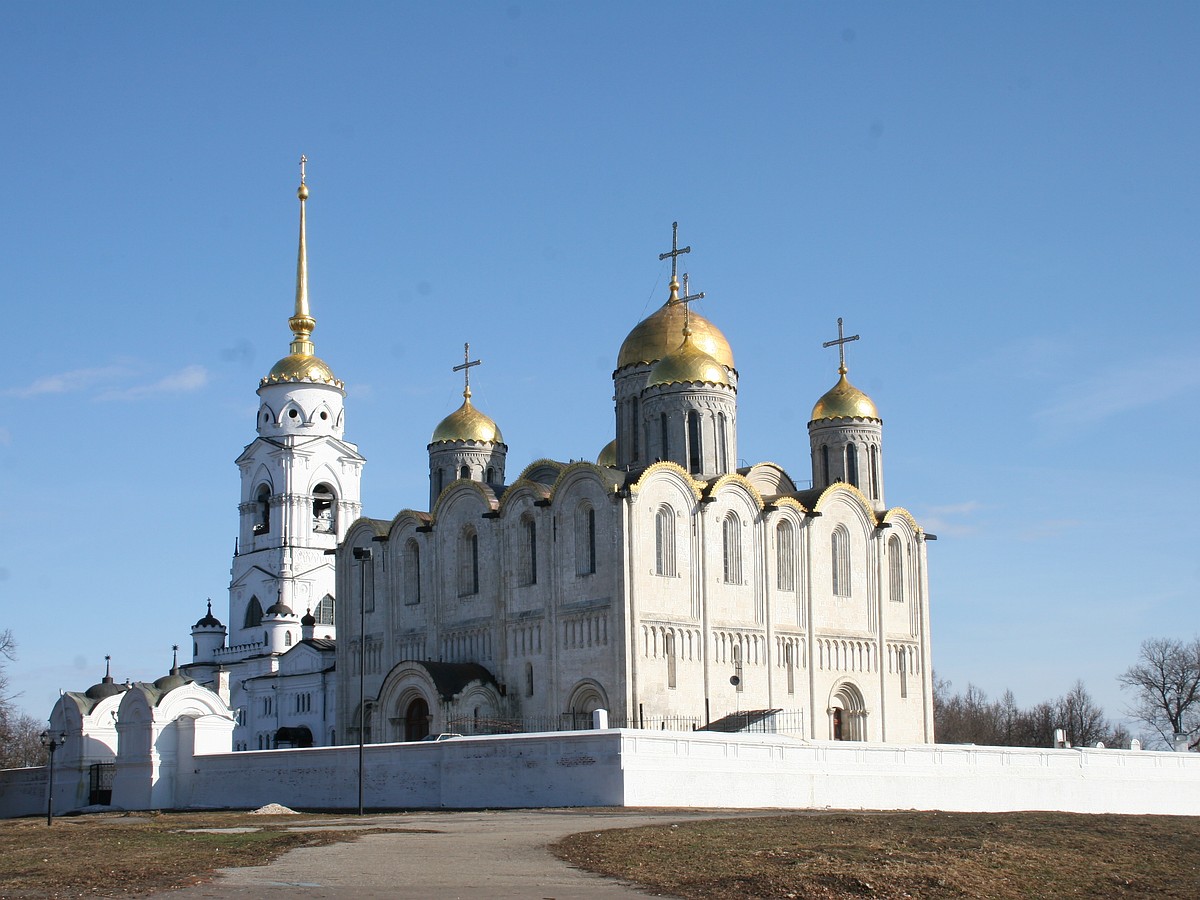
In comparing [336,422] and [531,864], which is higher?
[336,422]

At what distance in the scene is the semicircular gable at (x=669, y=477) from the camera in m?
40.7

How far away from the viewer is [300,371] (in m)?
70.5

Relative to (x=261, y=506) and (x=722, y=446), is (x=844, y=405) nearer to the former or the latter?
(x=722, y=446)

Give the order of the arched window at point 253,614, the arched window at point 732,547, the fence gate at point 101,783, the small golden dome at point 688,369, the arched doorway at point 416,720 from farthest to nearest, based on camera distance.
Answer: the arched window at point 253,614
the arched doorway at point 416,720
the small golden dome at point 688,369
the arched window at point 732,547
the fence gate at point 101,783

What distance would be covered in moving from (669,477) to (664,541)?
1.72 meters

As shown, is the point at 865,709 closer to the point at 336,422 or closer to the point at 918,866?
the point at 918,866

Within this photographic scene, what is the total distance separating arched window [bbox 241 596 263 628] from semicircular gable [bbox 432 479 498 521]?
23.6 meters

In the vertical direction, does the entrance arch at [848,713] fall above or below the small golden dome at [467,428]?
below

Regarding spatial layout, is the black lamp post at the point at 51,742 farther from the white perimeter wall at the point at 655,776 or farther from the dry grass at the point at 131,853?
the dry grass at the point at 131,853

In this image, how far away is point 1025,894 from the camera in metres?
17.5

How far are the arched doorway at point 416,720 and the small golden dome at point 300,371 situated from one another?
28.6 m

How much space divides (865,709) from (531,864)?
29842 mm

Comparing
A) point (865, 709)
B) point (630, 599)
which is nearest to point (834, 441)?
point (865, 709)

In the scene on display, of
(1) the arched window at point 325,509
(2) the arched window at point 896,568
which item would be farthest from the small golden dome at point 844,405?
(1) the arched window at point 325,509
